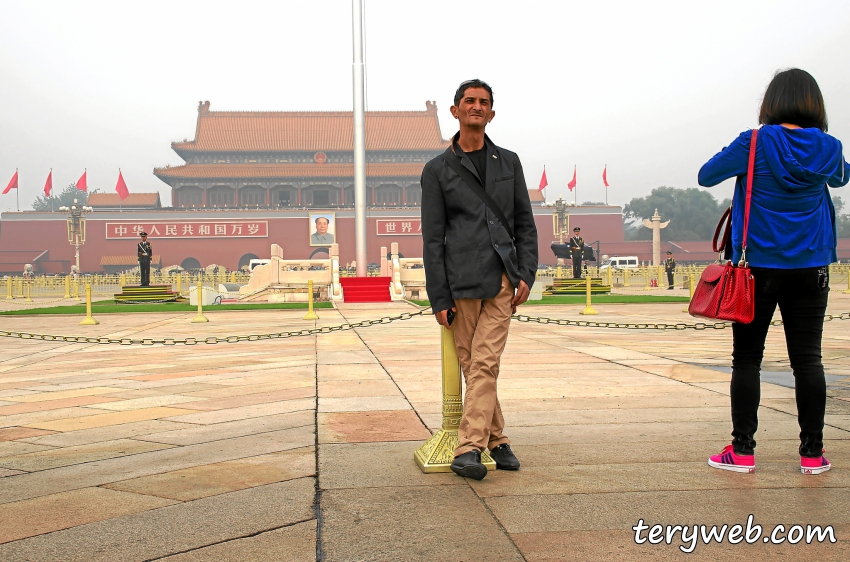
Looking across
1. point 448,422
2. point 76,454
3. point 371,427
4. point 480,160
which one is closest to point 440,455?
point 448,422

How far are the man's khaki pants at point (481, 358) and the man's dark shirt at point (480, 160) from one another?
0.37 metres

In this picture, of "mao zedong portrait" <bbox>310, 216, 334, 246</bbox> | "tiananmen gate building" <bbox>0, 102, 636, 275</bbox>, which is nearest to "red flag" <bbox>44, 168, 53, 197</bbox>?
"tiananmen gate building" <bbox>0, 102, 636, 275</bbox>

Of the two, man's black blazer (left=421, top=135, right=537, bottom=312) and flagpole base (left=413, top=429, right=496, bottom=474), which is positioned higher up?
man's black blazer (left=421, top=135, right=537, bottom=312)

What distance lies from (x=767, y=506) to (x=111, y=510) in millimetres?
1829

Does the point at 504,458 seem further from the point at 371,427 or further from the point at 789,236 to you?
the point at 789,236

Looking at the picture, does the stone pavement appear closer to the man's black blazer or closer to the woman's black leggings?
the woman's black leggings

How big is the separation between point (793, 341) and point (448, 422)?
1.19m

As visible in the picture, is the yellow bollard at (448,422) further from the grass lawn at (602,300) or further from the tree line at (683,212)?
the tree line at (683,212)

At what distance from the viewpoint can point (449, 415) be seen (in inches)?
108

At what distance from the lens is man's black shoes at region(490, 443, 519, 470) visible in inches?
103

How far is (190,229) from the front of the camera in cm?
4050

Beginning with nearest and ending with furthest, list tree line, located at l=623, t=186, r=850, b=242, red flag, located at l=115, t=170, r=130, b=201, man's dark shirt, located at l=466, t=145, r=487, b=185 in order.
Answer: man's dark shirt, located at l=466, t=145, r=487, b=185 → red flag, located at l=115, t=170, r=130, b=201 → tree line, located at l=623, t=186, r=850, b=242

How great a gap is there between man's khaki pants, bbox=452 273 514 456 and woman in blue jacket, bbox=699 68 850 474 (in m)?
0.75

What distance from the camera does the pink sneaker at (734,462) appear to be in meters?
A: 2.54
